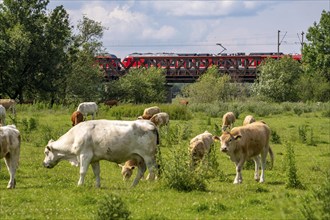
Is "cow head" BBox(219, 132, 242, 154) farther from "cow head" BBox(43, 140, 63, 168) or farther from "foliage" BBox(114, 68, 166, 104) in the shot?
"foliage" BBox(114, 68, 166, 104)

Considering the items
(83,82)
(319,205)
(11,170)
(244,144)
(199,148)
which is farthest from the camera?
(83,82)

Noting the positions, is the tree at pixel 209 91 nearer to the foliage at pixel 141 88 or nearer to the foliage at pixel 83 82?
the foliage at pixel 141 88

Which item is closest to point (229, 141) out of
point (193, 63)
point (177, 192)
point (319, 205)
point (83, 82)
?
point (177, 192)

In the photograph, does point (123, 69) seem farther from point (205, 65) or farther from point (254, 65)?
point (254, 65)

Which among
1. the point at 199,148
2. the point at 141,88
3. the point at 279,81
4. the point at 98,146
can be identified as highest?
the point at 98,146

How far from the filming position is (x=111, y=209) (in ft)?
32.0

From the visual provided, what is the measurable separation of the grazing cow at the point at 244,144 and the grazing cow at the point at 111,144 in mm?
2309

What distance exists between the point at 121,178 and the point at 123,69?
74228 mm

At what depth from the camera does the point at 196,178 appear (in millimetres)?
13719

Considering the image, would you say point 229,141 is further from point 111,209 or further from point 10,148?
point 111,209

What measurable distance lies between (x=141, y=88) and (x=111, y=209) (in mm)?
60797

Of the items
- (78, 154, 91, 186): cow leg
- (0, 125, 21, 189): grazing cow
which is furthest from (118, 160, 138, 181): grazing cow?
(0, 125, 21, 189): grazing cow

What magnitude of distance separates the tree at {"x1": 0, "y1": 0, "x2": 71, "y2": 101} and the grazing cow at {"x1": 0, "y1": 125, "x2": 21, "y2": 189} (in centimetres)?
3867

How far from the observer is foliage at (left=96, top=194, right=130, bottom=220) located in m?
9.72
